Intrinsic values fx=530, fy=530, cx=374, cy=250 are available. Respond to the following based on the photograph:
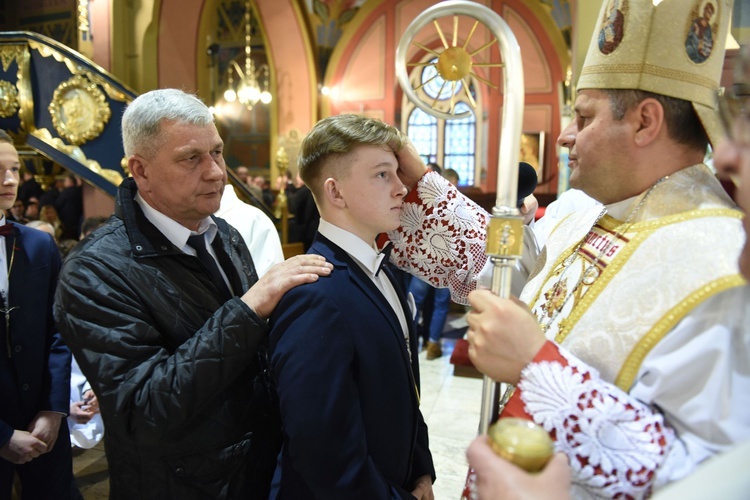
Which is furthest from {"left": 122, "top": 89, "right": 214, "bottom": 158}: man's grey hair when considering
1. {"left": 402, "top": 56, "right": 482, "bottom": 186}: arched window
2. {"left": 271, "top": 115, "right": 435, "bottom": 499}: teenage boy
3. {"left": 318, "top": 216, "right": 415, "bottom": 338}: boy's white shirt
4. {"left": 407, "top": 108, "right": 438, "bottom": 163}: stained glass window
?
{"left": 407, "top": 108, "right": 438, "bottom": 163}: stained glass window

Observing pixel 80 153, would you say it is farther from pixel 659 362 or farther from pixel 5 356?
pixel 659 362

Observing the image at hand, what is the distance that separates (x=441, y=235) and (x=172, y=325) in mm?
802

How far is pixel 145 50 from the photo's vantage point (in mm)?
6598

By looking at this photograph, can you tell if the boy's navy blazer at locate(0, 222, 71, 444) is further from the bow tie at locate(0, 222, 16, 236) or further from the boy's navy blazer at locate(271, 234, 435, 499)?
the boy's navy blazer at locate(271, 234, 435, 499)

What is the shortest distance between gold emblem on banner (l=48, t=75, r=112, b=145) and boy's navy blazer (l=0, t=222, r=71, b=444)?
3647mm

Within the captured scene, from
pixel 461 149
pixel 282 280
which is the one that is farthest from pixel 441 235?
pixel 461 149

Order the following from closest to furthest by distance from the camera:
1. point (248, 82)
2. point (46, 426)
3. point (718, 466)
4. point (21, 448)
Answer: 1. point (718, 466)
2. point (21, 448)
3. point (46, 426)
4. point (248, 82)

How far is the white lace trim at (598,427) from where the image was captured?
Result: 835 mm

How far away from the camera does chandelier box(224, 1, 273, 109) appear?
11.1 metres

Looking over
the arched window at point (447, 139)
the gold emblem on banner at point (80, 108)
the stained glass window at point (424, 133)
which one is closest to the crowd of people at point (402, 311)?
the gold emblem on banner at point (80, 108)

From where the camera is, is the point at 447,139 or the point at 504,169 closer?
the point at 504,169

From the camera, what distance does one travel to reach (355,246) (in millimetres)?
1383

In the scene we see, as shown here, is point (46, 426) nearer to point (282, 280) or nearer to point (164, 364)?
point (164, 364)

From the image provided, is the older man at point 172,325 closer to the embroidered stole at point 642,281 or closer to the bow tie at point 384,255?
the bow tie at point 384,255
